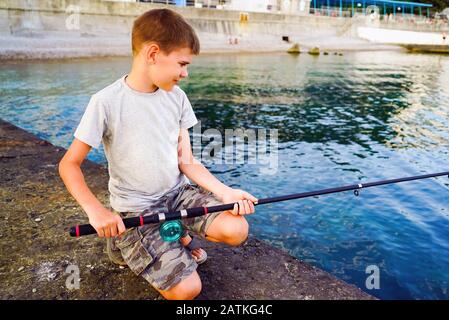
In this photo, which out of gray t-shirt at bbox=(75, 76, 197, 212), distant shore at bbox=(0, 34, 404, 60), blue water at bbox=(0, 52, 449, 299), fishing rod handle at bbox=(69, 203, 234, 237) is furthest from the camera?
distant shore at bbox=(0, 34, 404, 60)

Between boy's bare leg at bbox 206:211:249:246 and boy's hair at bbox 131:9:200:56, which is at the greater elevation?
boy's hair at bbox 131:9:200:56

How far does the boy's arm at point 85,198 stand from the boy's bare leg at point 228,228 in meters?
0.78

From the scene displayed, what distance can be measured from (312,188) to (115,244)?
506 cm

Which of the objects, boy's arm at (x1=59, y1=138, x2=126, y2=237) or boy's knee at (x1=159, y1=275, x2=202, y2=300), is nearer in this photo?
boy's arm at (x1=59, y1=138, x2=126, y2=237)

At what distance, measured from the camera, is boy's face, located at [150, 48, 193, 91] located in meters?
2.95

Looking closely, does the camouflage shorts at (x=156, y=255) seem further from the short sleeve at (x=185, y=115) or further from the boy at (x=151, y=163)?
the short sleeve at (x=185, y=115)

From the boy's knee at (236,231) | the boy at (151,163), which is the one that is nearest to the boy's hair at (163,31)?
the boy at (151,163)

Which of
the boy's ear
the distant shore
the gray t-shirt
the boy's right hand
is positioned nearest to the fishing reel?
the gray t-shirt

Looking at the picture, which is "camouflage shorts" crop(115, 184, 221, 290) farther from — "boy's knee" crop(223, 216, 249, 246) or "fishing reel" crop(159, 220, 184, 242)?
"boy's knee" crop(223, 216, 249, 246)

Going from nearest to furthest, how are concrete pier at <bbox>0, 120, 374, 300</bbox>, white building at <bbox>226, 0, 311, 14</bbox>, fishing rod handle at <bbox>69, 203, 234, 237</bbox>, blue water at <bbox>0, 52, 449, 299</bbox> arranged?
fishing rod handle at <bbox>69, 203, 234, 237</bbox> < concrete pier at <bbox>0, 120, 374, 300</bbox> < blue water at <bbox>0, 52, 449, 299</bbox> < white building at <bbox>226, 0, 311, 14</bbox>

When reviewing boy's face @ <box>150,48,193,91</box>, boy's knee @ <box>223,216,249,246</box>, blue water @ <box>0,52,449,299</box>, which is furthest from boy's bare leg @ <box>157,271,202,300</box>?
blue water @ <box>0,52,449,299</box>

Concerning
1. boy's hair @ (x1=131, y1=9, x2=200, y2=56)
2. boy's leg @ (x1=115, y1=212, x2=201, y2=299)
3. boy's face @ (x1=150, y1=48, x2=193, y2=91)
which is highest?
boy's hair @ (x1=131, y1=9, x2=200, y2=56)
